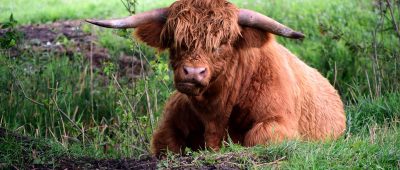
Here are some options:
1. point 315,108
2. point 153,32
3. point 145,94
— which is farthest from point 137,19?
point 145,94

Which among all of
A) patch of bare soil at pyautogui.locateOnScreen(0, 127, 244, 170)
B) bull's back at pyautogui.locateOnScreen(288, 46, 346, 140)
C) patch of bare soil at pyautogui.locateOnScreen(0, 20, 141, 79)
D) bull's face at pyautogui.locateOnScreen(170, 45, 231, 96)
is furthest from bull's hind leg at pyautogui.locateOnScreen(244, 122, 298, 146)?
patch of bare soil at pyautogui.locateOnScreen(0, 20, 141, 79)

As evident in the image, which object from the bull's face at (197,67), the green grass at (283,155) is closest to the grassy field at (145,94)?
the green grass at (283,155)

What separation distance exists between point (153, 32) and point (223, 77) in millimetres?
744

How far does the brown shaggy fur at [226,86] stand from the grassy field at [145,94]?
0.42 metres

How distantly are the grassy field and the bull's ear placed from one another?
0.43m

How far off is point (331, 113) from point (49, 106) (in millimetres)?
2989

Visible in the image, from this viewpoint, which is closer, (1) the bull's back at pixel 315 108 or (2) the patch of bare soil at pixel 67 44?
(1) the bull's back at pixel 315 108

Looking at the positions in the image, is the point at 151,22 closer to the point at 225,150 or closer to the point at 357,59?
the point at 225,150

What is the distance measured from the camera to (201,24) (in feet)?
23.0

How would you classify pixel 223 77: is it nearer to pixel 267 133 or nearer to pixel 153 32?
pixel 267 133

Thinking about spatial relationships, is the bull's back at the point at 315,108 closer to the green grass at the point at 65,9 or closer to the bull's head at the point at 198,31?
the bull's head at the point at 198,31

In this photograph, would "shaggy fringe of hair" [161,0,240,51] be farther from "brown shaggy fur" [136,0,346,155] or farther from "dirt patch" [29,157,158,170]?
"dirt patch" [29,157,158,170]

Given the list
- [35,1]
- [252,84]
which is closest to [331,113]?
[252,84]

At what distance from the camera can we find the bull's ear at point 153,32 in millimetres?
7359
